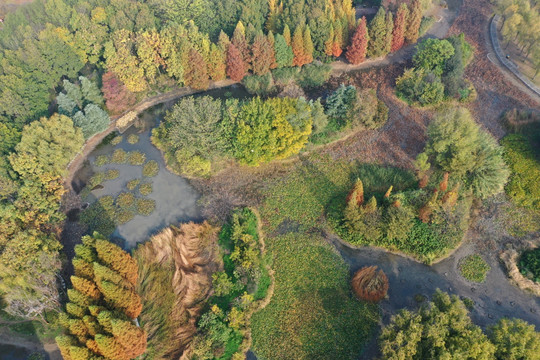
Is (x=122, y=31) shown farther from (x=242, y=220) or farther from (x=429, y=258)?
(x=429, y=258)

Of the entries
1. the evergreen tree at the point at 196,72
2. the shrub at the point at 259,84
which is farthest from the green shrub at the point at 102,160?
the shrub at the point at 259,84

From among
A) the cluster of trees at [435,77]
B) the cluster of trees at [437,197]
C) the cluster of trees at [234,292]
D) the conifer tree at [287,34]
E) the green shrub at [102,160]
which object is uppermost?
the conifer tree at [287,34]

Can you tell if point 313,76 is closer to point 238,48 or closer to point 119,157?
point 238,48

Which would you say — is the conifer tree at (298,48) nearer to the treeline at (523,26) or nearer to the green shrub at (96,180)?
the treeline at (523,26)

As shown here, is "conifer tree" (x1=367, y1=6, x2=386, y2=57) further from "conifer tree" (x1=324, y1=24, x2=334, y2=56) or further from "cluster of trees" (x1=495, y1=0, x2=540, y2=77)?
"cluster of trees" (x1=495, y1=0, x2=540, y2=77)

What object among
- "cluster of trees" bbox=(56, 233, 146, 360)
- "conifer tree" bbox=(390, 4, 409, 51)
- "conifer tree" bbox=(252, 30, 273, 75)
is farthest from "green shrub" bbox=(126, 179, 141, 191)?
"conifer tree" bbox=(390, 4, 409, 51)

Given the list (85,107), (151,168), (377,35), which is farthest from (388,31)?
(85,107)
